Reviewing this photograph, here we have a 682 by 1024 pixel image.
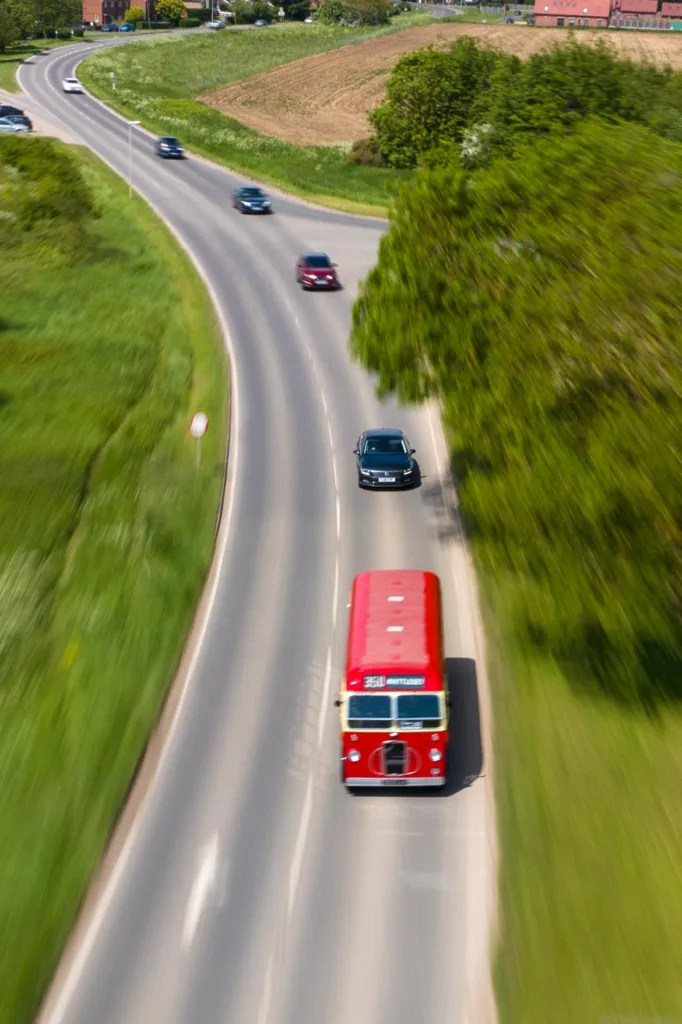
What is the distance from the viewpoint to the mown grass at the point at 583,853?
17.1 metres

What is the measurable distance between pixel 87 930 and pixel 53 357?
1214 inches

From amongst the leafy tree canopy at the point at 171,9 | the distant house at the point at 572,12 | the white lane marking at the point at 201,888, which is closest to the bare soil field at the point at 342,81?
the distant house at the point at 572,12

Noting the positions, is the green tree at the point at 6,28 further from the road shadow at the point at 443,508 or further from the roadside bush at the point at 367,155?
the road shadow at the point at 443,508

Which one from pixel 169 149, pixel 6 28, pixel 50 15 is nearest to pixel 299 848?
pixel 169 149

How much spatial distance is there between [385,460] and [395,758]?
49.9 ft

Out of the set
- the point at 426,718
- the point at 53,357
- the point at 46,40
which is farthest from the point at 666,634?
the point at 46,40

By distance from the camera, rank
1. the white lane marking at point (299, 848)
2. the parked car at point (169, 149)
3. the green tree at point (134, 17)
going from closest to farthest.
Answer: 1. the white lane marking at point (299, 848)
2. the parked car at point (169, 149)
3. the green tree at point (134, 17)

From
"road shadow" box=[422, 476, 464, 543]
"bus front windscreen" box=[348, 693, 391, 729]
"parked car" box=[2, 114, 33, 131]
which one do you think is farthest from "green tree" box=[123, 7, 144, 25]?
"bus front windscreen" box=[348, 693, 391, 729]

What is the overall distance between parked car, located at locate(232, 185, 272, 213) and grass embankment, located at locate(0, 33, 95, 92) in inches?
2056

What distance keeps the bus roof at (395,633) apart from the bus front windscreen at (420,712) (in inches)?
9.0

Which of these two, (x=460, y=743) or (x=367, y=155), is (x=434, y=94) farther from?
(x=460, y=743)

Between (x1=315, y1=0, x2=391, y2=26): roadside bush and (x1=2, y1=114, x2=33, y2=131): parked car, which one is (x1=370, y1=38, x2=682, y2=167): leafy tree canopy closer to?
(x1=2, y1=114, x2=33, y2=131): parked car

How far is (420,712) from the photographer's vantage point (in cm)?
2136

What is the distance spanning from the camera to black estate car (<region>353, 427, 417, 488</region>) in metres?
34.9
